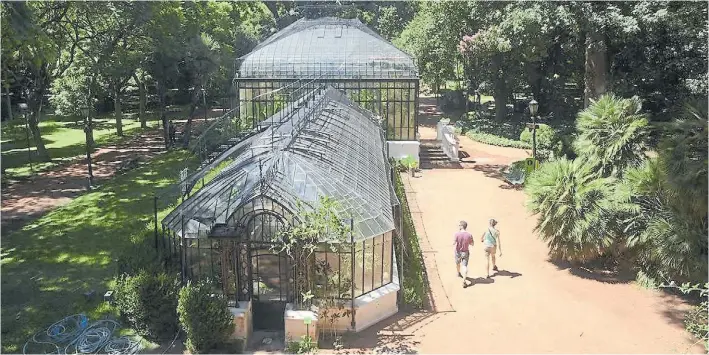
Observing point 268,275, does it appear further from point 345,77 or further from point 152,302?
point 345,77

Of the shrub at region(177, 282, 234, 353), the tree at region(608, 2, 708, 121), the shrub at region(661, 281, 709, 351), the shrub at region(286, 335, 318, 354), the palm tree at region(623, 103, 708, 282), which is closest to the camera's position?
the shrub at region(177, 282, 234, 353)

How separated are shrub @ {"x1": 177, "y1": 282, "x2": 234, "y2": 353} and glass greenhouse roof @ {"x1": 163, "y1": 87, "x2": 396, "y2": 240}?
1.46 meters

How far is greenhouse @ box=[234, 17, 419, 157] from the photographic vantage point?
89.0ft

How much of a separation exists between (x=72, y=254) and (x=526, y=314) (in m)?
12.2

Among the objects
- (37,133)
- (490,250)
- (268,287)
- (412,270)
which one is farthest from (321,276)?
(37,133)

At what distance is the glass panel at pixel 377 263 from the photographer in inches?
481

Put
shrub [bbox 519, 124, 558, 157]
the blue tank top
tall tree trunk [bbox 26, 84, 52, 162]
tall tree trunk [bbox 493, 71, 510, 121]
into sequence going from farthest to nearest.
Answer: tall tree trunk [bbox 493, 71, 510, 121] < shrub [bbox 519, 124, 558, 157] < tall tree trunk [bbox 26, 84, 52, 162] < the blue tank top

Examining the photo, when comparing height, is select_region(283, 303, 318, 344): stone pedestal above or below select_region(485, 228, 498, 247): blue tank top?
below

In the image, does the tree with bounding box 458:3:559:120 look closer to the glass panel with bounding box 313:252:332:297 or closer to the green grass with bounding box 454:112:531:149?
the green grass with bounding box 454:112:531:149

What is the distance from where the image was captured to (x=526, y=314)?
501 inches

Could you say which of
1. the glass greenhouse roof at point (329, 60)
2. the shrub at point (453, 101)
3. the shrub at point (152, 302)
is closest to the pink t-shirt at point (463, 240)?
the shrub at point (152, 302)

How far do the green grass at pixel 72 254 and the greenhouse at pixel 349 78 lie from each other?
6.46 meters

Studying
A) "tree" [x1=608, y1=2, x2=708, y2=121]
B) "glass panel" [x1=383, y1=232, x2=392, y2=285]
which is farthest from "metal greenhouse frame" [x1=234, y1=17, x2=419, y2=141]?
"glass panel" [x1=383, y1=232, x2=392, y2=285]

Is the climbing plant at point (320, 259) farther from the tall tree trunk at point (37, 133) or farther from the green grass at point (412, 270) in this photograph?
the tall tree trunk at point (37, 133)
